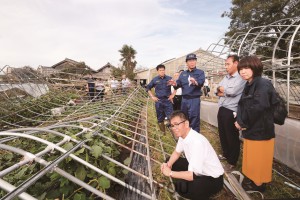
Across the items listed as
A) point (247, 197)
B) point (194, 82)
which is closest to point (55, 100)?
point (194, 82)

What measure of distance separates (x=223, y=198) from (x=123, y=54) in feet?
156

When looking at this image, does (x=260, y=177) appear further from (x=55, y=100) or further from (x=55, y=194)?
(x=55, y=100)

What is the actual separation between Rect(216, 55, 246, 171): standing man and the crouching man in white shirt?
3.88 feet

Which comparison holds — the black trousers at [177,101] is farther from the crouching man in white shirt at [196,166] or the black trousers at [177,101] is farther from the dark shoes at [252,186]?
the crouching man in white shirt at [196,166]

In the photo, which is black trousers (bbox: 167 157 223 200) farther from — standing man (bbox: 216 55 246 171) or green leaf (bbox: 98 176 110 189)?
standing man (bbox: 216 55 246 171)

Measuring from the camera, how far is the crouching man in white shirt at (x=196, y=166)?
2277 mm

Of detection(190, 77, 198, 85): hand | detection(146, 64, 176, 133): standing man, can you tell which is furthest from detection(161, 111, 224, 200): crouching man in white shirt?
detection(146, 64, 176, 133): standing man

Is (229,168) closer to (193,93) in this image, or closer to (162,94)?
(193,93)

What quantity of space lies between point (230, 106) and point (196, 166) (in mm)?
1599

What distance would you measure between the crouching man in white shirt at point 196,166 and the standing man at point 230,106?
1.18 meters

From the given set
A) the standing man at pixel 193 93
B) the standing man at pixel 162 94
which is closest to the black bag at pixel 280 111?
the standing man at pixel 193 93

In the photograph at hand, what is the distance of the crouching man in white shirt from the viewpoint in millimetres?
2277

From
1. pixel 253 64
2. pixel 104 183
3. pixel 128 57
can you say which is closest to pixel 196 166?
pixel 104 183

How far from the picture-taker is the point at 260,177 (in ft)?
9.13
